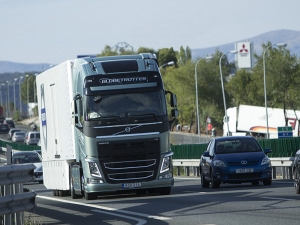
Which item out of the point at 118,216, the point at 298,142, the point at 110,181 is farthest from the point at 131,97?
the point at 298,142

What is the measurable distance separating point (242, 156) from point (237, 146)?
1134 mm

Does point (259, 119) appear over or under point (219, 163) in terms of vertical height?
over

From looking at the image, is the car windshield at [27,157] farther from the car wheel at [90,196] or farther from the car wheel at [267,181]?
the car wheel at [90,196]

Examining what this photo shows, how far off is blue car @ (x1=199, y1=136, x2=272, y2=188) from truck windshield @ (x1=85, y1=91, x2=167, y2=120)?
16.4 ft

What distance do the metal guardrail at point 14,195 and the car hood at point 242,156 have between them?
41.3 ft

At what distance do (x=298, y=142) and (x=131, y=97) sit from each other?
1300cm

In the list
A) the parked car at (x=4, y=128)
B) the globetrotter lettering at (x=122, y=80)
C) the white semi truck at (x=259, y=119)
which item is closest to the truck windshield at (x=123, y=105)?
the globetrotter lettering at (x=122, y=80)

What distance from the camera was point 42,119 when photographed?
26.0 metres

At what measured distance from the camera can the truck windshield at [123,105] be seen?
828 inches

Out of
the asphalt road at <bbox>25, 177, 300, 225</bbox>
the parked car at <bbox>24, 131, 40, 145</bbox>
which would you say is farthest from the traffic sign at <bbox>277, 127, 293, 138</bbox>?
the parked car at <bbox>24, 131, 40, 145</bbox>

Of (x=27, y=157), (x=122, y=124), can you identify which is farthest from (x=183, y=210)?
(x=27, y=157)

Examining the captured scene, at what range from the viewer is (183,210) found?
55.6 ft

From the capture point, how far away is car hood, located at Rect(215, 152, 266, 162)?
2564 cm

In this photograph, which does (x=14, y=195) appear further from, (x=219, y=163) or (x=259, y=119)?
(x=259, y=119)
